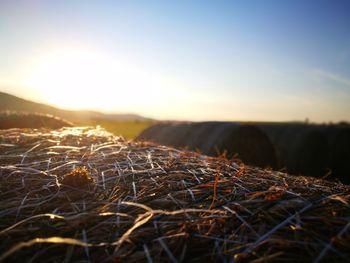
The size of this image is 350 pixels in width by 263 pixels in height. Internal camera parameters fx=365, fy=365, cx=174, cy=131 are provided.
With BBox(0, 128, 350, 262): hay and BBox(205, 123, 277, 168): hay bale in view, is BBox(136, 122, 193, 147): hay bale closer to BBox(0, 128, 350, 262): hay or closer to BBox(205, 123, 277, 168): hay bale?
BBox(205, 123, 277, 168): hay bale

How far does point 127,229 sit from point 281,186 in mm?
1114

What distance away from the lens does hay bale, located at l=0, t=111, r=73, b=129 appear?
18.6ft

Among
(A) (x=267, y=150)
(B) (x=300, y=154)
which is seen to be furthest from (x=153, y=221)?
(B) (x=300, y=154)

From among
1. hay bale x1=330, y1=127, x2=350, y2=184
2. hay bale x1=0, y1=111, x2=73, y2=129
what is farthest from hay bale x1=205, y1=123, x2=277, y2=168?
hay bale x1=330, y1=127, x2=350, y2=184

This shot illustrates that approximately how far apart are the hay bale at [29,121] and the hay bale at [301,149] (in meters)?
8.54

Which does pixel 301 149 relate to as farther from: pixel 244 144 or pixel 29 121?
pixel 29 121

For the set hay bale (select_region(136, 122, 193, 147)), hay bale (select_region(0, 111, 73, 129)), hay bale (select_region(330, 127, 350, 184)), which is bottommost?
hay bale (select_region(330, 127, 350, 184))

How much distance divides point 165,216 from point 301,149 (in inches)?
463

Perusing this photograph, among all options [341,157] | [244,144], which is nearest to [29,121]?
[244,144]

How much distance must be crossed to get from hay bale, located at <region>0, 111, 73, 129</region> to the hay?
2.88 meters

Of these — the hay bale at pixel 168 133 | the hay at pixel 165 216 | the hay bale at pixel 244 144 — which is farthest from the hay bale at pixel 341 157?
the hay at pixel 165 216

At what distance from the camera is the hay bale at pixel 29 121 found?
5.68 m

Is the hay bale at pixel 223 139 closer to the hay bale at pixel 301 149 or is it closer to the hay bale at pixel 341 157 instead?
the hay bale at pixel 301 149

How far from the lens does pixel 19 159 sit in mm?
3281
